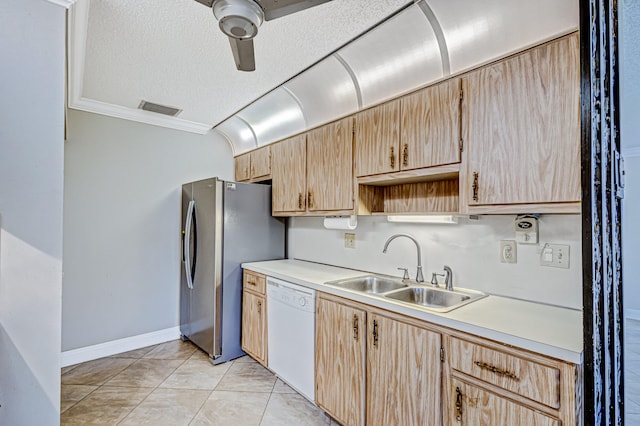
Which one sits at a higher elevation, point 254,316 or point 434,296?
point 434,296

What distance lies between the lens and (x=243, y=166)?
→ 379cm

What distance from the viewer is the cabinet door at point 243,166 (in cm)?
369

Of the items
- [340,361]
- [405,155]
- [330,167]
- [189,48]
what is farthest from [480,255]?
[189,48]

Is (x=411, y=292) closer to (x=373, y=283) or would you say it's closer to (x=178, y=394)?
(x=373, y=283)

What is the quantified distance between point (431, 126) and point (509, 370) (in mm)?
1294

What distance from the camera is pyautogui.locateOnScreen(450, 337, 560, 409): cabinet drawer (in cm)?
120

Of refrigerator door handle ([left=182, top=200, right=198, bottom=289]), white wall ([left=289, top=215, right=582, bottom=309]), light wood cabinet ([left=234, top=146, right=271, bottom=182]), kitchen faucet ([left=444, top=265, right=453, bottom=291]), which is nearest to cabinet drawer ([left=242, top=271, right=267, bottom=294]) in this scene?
refrigerator door handle ([left=182, top=200, right=198, bottom=289])

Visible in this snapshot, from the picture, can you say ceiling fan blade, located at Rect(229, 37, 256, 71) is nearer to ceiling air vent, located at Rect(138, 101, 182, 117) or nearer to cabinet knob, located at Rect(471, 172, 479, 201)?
cabinet knob, located at Rect(471, 172, 479, 201)

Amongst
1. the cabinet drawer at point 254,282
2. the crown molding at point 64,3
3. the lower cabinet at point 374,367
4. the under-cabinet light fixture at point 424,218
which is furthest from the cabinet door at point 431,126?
the crown molding at point 64,3

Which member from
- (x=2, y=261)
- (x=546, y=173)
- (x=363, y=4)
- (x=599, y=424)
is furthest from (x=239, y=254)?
(x=599, y=424)

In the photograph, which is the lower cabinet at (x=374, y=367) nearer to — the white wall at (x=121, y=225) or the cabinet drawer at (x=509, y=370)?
the cabinet drawer at (x=509, y=370)

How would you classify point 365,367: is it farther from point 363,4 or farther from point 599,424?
point 363,4

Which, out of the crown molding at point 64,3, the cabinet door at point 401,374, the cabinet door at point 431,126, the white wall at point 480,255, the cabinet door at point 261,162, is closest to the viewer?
the crown molding at point 64,3

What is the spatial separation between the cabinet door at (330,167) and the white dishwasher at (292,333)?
0.72 metres
